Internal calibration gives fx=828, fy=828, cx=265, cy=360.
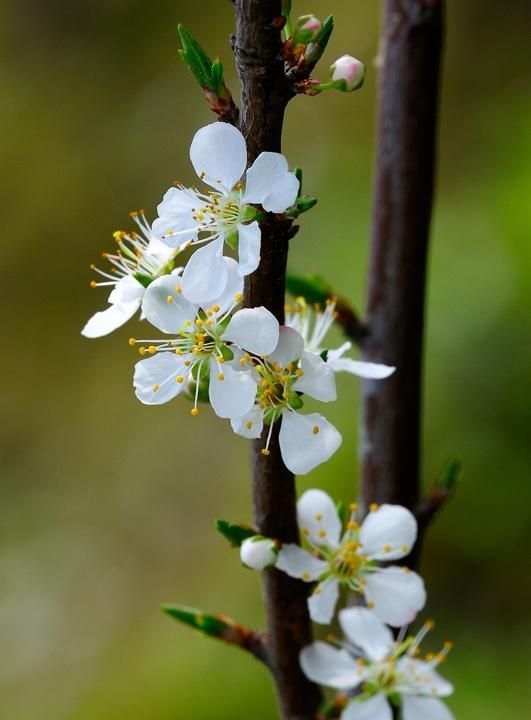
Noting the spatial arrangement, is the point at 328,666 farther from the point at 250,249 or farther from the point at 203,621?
the point at 250,249

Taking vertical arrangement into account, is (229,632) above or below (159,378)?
below

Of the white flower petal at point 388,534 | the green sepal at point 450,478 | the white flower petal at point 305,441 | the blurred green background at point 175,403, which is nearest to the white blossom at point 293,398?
the white flower petal at point 305,441

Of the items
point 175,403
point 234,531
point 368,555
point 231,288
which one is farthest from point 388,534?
point 175,403

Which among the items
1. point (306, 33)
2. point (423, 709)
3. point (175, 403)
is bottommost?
point (423, 709)

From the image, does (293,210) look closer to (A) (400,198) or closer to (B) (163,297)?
(B) (163,297)

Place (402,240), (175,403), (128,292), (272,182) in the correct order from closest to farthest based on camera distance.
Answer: (272,182) < (128,292) < (402,240) < (175,403)

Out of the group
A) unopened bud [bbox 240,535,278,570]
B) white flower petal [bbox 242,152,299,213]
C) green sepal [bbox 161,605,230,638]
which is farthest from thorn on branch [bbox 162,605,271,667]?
white flower petal [bbox 242,152,299,213]

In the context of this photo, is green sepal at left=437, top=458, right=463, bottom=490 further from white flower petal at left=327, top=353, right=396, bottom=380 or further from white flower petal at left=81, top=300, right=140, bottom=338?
white flower petal at left=81, top=300, right=140, bottom=338
